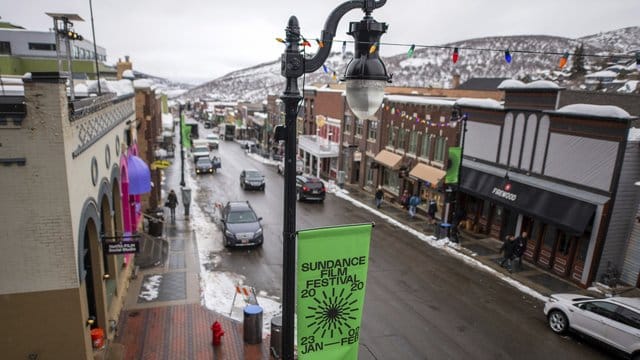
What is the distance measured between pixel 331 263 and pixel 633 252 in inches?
565

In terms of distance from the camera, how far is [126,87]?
1867cm

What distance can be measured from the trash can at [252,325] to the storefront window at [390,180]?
60.0 ft

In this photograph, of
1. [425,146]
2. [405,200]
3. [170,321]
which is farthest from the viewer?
[405,200]

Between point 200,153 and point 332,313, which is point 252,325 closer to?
point 332,313

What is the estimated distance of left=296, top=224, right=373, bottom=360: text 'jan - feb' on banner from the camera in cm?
496

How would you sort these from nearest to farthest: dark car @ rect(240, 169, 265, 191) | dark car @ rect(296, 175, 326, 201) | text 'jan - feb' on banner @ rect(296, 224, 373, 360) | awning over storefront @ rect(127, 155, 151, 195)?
text 'jan - feb' on banner @ rect(296, 224, 373, 360)
awning over storefront @ rect(127, 155, 151, 195)
dark car @ rect(296, 175, 326, 201)
dark car @ rect(240, 169, 265, 191)

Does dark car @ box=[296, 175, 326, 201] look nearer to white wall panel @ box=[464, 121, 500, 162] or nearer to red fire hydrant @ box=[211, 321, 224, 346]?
white wall panel @ box=[464, 121, 500, 162]

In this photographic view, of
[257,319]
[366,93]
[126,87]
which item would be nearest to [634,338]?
[257,319]

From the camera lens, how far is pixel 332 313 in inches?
208

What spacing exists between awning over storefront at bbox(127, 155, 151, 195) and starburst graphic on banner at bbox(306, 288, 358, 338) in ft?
36.8

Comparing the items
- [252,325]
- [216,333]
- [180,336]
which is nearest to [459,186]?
[252,325]

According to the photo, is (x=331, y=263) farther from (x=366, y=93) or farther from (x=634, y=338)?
(x=634, y=338)

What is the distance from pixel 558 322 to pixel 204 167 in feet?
99.4

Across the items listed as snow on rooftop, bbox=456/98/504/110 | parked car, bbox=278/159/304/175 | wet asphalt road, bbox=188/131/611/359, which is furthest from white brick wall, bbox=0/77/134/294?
parked car, bbox=278/159/304/175
